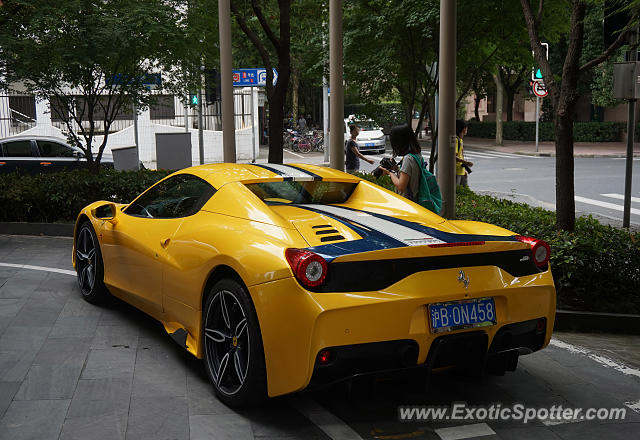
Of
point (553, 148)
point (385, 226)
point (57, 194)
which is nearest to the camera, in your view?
point (385, 226)

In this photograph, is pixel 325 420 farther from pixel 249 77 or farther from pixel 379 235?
pixel 249 77

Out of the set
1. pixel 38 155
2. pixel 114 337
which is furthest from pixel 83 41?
pixel 38 155

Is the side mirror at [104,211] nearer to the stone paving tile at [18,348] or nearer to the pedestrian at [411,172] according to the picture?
the stone paving tile at [18,348]

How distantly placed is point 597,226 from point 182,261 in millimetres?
4800

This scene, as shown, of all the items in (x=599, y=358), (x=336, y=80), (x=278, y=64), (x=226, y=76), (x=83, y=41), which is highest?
Answer: (x=83, y=41)

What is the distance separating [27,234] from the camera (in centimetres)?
1101

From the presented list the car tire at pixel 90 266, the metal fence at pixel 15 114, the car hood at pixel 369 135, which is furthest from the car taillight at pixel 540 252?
the car hood at pixel 369 135

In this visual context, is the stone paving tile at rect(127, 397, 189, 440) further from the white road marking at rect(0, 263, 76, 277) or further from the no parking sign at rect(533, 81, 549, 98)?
the no parking sign at rect(533, 81, 549, 98)

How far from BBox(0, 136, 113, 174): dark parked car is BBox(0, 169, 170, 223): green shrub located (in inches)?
255

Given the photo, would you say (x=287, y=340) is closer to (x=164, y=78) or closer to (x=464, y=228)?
(x=464, y=228)

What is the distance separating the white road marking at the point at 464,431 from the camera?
411 centimetres

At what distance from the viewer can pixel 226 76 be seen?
39.1 ft

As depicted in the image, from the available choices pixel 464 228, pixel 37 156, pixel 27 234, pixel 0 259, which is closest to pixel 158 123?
pixel 37 156

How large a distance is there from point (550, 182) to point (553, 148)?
56.2 feet
